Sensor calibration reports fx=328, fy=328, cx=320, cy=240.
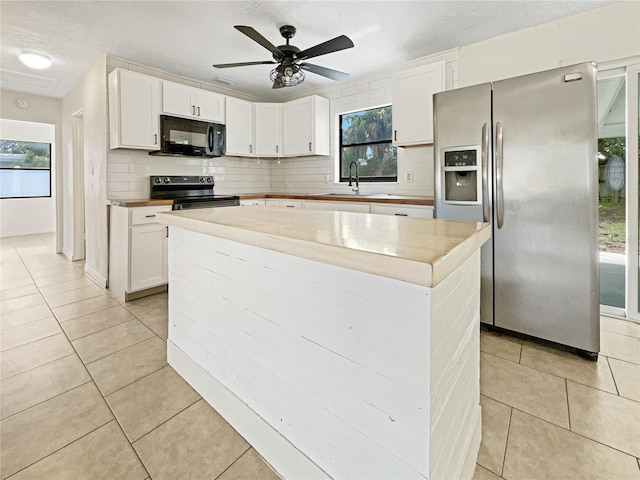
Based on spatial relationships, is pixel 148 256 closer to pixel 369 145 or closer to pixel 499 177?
pixel 369 145

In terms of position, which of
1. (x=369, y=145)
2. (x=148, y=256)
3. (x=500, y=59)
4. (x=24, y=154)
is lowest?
(x=148, y=256)

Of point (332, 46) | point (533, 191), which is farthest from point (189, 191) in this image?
point (533, 191)

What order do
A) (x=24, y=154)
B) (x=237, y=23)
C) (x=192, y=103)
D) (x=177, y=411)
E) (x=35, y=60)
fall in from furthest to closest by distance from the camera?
(x=24, y=154), (x=192, y=103), (x=35, y=60), (x=237, y=23), (x=177, y=411)

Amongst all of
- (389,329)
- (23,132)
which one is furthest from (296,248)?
(23,132)

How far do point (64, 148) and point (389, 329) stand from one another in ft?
19.7

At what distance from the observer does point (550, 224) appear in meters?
2.16

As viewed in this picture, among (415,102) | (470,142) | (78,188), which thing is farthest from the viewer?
(78,188)

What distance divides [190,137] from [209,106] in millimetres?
508

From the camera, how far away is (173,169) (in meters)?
4.10

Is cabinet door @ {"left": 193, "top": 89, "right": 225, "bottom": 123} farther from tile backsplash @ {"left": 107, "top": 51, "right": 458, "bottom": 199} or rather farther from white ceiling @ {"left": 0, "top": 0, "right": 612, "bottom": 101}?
tile backsplash @ {"left": 107, "top": 51, "right": 458, "bottom": 199}

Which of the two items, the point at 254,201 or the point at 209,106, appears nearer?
the point at 209,106

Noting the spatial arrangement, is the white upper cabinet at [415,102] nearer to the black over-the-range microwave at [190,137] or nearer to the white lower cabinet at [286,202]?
the white lower cabinet at [286,202]

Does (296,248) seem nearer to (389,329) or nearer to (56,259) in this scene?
(389,329)

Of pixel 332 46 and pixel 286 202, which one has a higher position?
pixel 332 46
